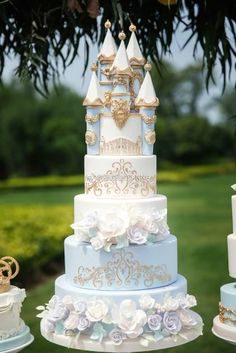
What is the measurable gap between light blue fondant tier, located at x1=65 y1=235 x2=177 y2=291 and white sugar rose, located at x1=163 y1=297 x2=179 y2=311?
102 mm

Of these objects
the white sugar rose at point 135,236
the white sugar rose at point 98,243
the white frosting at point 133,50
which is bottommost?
the white sugar rose at point 98,243

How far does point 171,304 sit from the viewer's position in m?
2.93

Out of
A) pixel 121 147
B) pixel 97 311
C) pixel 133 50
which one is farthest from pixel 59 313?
pixel 133 50

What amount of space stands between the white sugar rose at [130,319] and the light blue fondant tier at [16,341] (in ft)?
1.96

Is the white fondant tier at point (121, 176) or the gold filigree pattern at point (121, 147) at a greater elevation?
the gold filigree pattern at point (121, 147)

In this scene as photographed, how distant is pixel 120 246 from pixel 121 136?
0.59 metres

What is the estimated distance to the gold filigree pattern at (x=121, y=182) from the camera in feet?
10.0

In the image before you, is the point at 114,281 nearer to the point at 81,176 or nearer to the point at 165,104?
the point at 81,176

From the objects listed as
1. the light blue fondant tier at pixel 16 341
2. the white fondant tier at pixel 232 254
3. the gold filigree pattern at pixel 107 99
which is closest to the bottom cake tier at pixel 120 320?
the light blue fondant tier at pixel 16 341

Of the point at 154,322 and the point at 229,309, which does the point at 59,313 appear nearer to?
the point at 154,322

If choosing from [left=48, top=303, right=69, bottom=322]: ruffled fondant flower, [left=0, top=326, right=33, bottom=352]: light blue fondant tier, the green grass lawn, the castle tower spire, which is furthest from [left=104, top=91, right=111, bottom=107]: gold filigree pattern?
the green grass lawn

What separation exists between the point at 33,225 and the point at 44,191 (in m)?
3.22

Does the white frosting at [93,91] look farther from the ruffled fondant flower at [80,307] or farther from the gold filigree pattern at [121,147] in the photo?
the ruffled fondant flower at [80,307]

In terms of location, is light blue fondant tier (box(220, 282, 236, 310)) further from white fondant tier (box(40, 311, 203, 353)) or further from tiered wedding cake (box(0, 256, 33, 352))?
tiered wedding cake (box(0, 256, 33, 352))
